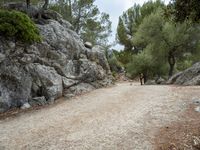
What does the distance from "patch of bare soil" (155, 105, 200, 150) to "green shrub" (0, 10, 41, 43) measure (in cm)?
864

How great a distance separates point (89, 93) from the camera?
1560 cm

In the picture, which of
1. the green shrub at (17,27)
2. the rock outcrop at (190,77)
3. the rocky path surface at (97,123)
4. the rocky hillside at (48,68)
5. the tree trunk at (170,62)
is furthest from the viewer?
the tree trunk at (170,62)

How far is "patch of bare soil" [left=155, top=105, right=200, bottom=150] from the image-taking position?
709cm

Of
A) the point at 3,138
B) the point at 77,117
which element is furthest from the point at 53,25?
the point at 3,138

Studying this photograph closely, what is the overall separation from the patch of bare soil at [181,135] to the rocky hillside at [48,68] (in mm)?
6837

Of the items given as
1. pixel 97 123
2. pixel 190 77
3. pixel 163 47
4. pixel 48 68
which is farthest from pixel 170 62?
pixel 97 123

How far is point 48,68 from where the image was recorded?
14.4 m

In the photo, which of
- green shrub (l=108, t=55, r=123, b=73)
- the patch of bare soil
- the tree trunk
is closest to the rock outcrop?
the tree trunk

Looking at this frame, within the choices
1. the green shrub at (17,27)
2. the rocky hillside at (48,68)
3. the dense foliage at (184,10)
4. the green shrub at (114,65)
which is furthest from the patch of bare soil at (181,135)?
the green shrub at (114,65)

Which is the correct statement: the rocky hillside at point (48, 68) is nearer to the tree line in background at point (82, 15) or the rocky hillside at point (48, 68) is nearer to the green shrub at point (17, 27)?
the green shrub at point (17, 27)

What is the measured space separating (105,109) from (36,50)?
18.6 feet

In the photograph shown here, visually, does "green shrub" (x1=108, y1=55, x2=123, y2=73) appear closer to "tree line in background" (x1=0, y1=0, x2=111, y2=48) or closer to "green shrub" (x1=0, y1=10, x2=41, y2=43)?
"tree line in background" (x1=0, y1=0, x2=111, y2=48)

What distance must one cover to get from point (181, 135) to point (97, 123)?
281 centimetres

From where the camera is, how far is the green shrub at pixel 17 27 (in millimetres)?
12992
